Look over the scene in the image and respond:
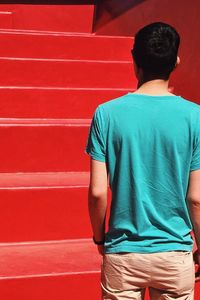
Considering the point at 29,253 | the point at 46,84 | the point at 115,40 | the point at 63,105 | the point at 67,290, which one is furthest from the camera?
the point at 115,40

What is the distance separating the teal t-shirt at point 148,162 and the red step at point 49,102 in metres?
2.07

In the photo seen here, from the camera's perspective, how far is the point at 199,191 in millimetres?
1743

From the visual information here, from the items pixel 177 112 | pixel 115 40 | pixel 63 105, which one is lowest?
pixel 63 105

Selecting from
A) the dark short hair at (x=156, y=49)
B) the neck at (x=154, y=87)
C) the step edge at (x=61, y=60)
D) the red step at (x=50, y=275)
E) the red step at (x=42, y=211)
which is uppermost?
the dark short hair at (x=156, y=49)

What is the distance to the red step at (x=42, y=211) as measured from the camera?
120 inches

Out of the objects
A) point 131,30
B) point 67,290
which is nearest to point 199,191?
point 67,290

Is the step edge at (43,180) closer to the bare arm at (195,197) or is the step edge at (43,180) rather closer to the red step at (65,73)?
the red step at (65,73)

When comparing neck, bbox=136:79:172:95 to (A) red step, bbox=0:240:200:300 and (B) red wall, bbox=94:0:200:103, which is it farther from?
(B) red wall, bbox=94:0:200:103

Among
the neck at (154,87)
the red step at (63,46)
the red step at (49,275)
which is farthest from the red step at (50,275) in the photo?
the red step at (63,46)

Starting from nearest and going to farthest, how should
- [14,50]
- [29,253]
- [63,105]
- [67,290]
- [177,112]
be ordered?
[177,112] → [67,290] → [29,253] → [63,105] → [14,50]

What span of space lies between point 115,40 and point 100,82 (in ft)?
2.17

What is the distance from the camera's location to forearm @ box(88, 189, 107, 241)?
1761 millimetres

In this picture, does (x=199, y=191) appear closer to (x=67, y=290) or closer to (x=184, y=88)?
(x=67, y=290)

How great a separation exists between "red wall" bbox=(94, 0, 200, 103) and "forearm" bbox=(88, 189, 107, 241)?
2091mm
